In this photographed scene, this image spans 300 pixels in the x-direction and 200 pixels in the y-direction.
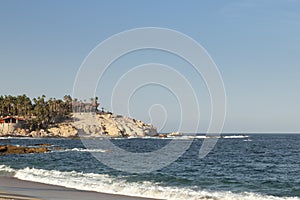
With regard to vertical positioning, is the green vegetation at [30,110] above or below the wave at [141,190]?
above

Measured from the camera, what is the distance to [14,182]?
2753 cm

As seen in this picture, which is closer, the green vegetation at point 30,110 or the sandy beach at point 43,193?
the sandy beach at point 43,193

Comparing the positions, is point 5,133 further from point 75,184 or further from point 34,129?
point 75,184

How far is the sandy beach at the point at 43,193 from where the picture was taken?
20547 mm

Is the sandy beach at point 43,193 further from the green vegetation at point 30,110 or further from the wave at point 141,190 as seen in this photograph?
the green vegetation at point 30,110

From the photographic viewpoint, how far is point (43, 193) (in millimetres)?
22203

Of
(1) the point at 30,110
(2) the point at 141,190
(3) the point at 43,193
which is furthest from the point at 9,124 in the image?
(3) the point at 43,193

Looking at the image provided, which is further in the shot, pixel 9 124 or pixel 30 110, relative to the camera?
pixel 30 110

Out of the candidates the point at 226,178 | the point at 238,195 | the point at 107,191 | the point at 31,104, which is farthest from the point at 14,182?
the point at 31,104

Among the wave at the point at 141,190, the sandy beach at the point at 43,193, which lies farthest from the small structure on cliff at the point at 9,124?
the sandy beach at the point at 43,193

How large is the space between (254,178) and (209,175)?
4.25m

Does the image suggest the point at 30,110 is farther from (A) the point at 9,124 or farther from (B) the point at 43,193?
(B) the point at 43,193

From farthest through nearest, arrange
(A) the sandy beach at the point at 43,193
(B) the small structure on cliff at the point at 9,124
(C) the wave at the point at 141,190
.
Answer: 1. (B) the small structure on cliff at the point at 9,124
2. (C) the wave at the point at 141,190
3. (A) the sandy beach at the point at 43,193

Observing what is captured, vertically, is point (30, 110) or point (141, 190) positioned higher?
point (30, 110)
